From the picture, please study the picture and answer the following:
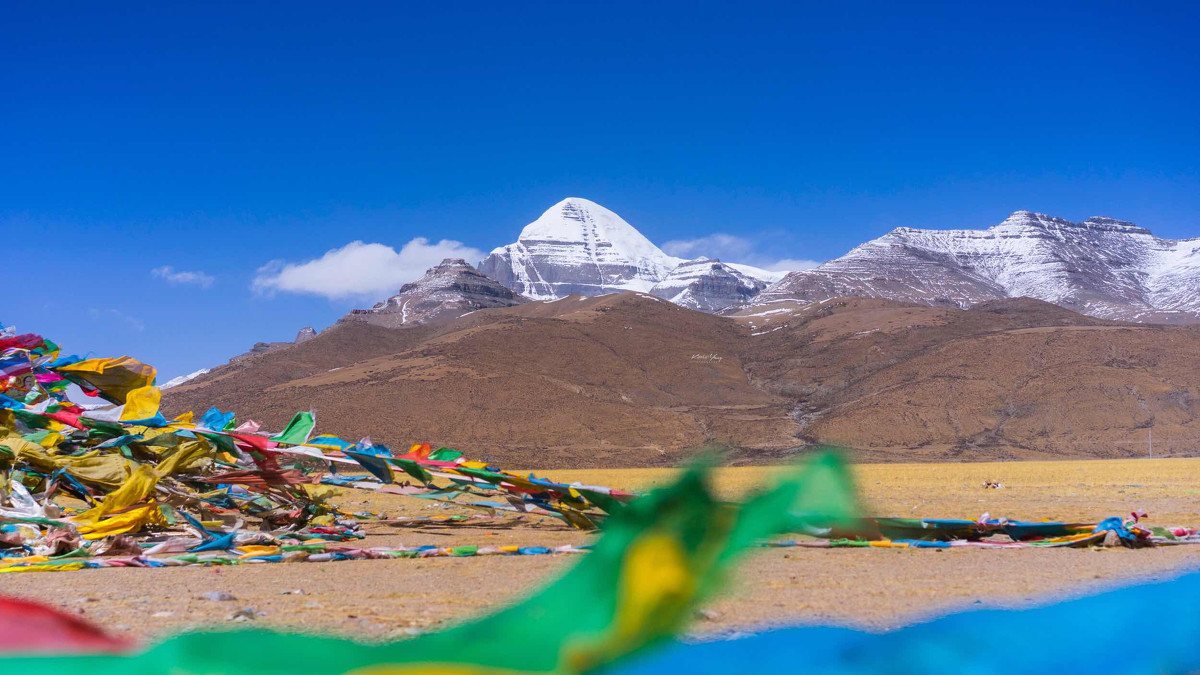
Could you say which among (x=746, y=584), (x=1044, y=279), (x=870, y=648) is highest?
(x=1044, y=279)

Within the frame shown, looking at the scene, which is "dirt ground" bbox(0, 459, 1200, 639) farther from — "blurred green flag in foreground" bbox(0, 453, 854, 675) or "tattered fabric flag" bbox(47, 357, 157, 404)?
"tattered fabric flag" bbox(47, 357, 157, 404)

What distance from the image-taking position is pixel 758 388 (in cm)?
7319

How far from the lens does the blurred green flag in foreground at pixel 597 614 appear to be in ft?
2.27

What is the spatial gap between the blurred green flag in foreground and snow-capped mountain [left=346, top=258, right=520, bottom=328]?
14046cm

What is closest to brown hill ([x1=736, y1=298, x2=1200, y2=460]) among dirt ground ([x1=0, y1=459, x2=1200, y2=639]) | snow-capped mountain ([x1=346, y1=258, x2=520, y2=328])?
dirt ground ([x1=0, y1=459, x2=1200, y2=639])

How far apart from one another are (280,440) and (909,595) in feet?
18.9

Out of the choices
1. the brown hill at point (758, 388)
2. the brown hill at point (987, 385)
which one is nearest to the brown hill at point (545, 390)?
the brown hill at point (758, 388)

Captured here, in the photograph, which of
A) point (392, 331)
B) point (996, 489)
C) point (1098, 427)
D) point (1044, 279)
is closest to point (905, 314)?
point (1098, 427)

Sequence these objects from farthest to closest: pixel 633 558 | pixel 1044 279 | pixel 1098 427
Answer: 1. pixel 1044 279
2. pixel 1098 427
3. pixel 633 558

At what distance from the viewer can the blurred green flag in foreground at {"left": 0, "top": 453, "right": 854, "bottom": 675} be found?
693 mm

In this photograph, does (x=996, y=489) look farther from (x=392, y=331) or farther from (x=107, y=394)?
(x=392, y=331)

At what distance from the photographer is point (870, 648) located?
1.01 metres

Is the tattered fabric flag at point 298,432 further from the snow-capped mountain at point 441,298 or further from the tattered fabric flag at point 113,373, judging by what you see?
the snow-capped mountain at point 441,298

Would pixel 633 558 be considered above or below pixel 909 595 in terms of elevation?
above
